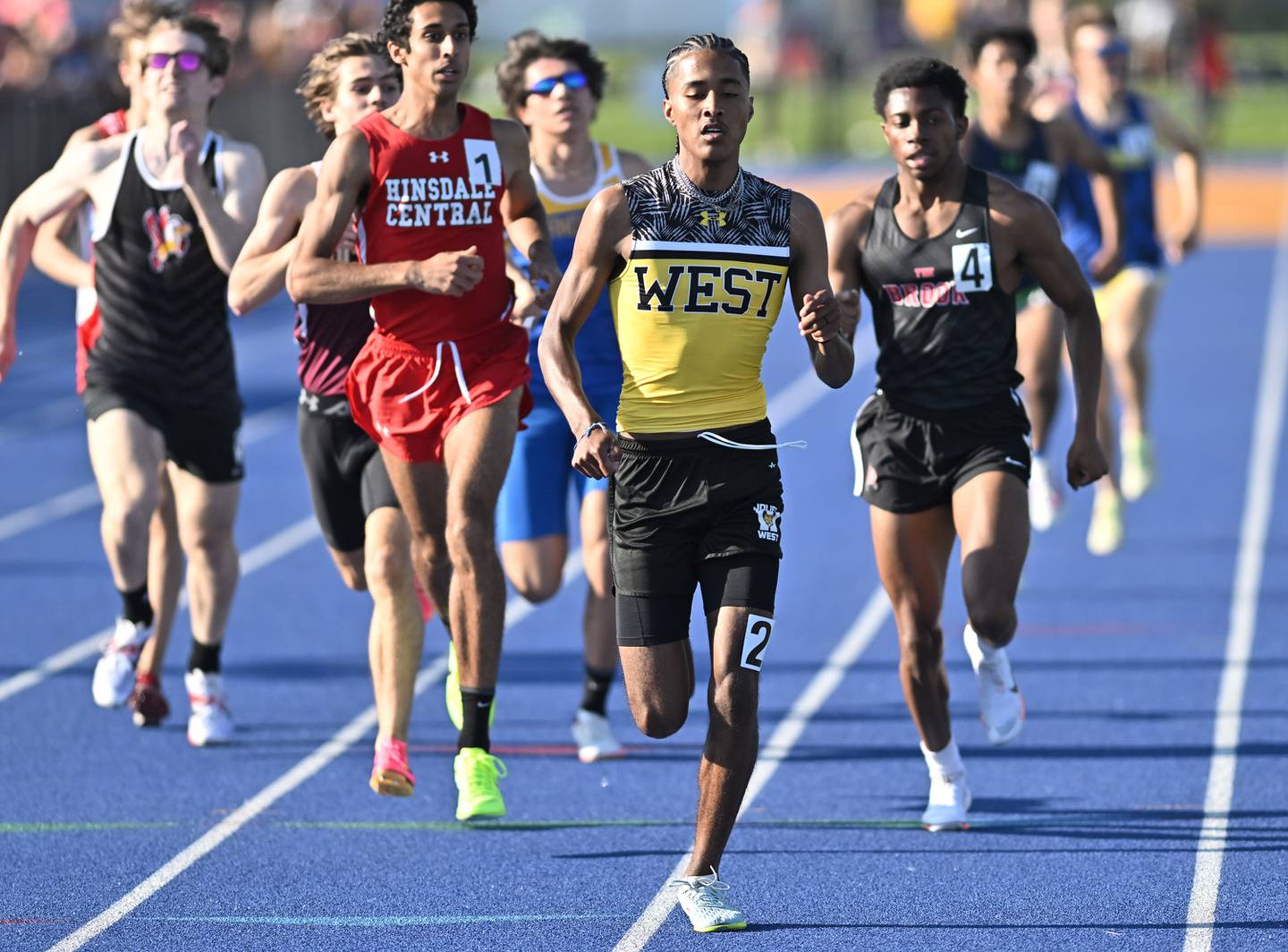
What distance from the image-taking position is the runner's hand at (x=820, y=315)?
524cm

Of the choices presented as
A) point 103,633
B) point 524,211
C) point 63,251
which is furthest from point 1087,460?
point 103,633

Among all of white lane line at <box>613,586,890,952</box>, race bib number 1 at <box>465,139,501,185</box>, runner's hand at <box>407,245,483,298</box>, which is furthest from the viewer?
race bib number 1 at <box>465,139,501,185</box>

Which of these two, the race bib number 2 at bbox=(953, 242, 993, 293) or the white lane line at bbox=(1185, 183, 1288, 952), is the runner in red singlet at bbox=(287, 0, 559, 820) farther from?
the white lane line at bbox=(1185, 183, 1288, 952)

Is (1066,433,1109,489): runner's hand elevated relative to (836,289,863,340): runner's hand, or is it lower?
lower

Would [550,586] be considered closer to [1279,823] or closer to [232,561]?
[232,561]

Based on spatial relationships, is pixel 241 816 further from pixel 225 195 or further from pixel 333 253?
pixel 225 195

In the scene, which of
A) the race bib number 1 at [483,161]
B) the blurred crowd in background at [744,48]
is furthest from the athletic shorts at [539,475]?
the blurred crowd in background at [744,48]

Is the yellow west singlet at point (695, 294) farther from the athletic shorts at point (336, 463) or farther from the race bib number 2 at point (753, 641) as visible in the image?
the athletic shorts at point (336, 463)

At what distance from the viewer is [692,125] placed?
529 centimetres

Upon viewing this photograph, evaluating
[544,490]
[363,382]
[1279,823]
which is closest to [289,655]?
[544,490]

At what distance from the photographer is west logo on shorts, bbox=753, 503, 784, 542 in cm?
537

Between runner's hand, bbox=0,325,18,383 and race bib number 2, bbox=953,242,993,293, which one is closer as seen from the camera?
race bib number 2, bbox=953,242,993,293

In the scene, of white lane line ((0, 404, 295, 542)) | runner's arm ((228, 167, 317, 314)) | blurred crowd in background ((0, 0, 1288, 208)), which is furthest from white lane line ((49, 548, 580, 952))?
blurred crowd in background ((0, 0, 1288, 208))

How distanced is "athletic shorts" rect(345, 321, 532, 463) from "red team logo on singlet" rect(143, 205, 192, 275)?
1.33m
